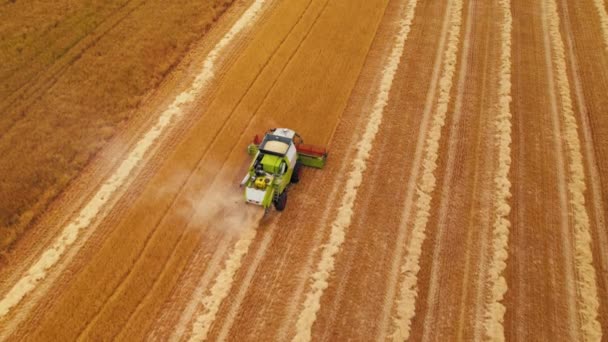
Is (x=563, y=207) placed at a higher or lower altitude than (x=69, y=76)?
lower

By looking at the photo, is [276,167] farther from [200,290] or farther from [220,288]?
[200,290]

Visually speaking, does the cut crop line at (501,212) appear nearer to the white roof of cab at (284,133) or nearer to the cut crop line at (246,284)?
the cut crop line at (246,284)

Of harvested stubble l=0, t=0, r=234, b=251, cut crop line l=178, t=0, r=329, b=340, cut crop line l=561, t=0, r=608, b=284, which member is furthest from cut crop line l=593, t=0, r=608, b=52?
cut crop line l=178, t=0, r=329, b=340

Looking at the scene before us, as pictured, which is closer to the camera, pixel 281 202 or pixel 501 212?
pixel 281 202

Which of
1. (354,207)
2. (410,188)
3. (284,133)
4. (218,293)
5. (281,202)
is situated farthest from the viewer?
(284,133)

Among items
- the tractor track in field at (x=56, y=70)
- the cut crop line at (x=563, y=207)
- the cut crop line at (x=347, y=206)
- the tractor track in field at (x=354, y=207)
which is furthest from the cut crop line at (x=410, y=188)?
the tractor track in field at (x=56, y=70)

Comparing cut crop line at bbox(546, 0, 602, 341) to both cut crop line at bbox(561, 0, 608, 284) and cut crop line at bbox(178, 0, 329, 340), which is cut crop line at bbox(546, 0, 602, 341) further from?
cut crop line at bbox(178, 0, 329, 340)

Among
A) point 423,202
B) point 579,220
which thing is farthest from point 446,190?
point 579,220
